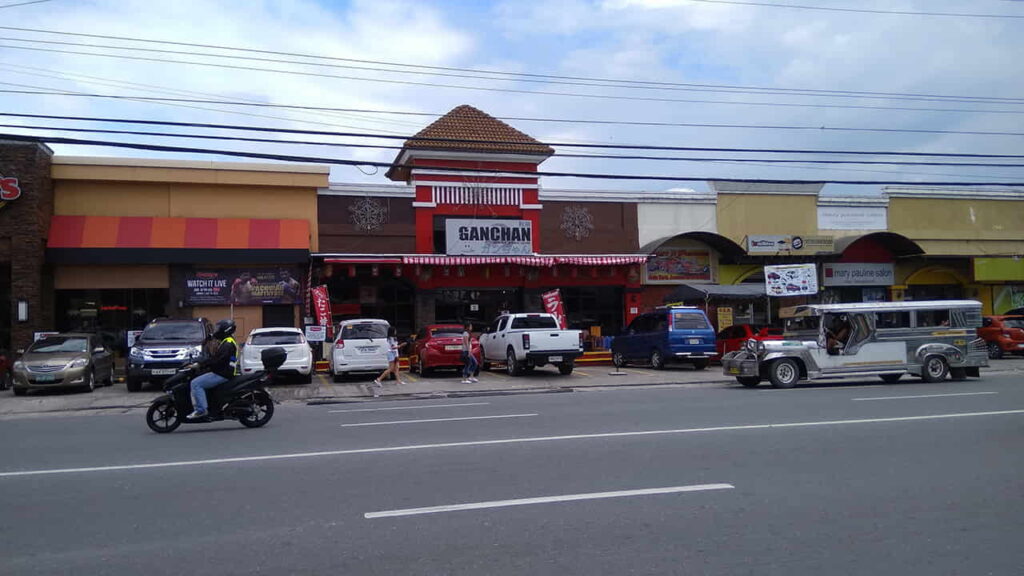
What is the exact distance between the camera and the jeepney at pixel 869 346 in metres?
17.7

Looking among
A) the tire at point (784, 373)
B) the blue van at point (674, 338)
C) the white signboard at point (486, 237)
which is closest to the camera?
the tire at point (784, 373)

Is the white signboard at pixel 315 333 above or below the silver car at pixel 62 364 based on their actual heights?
above

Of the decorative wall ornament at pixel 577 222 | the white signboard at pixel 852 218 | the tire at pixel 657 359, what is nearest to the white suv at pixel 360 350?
the tire at pixel 657 359

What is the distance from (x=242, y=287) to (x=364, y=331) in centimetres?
664

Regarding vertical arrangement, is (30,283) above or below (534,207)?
below

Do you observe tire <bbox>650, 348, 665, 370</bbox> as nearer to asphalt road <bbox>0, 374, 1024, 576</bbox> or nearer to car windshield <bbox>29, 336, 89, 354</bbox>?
asphalt road <bbox>0, 374, 1024, 576</bbox>

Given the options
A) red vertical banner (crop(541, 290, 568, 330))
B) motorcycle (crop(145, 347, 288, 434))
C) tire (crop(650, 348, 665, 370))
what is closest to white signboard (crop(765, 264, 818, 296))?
tire (crop(650, 348, 665, 370))

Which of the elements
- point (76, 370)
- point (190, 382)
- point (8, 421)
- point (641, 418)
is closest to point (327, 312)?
point (76, 370)

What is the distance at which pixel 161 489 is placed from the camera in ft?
24.6

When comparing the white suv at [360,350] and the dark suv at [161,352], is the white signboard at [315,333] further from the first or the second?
the dark suv at [161,352]

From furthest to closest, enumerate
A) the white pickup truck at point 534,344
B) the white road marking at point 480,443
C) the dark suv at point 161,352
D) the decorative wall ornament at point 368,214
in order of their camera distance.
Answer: the decorative wall ornament at point 368,214 → the white pickup truck at point 534,344 → the dark suv at point 161,352 → the white road marking at point 480,443

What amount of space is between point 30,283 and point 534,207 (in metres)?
16.1

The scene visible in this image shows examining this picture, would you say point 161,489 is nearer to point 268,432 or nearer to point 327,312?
point 268,432

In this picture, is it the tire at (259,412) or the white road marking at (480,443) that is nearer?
the white road marking at (480,443)
